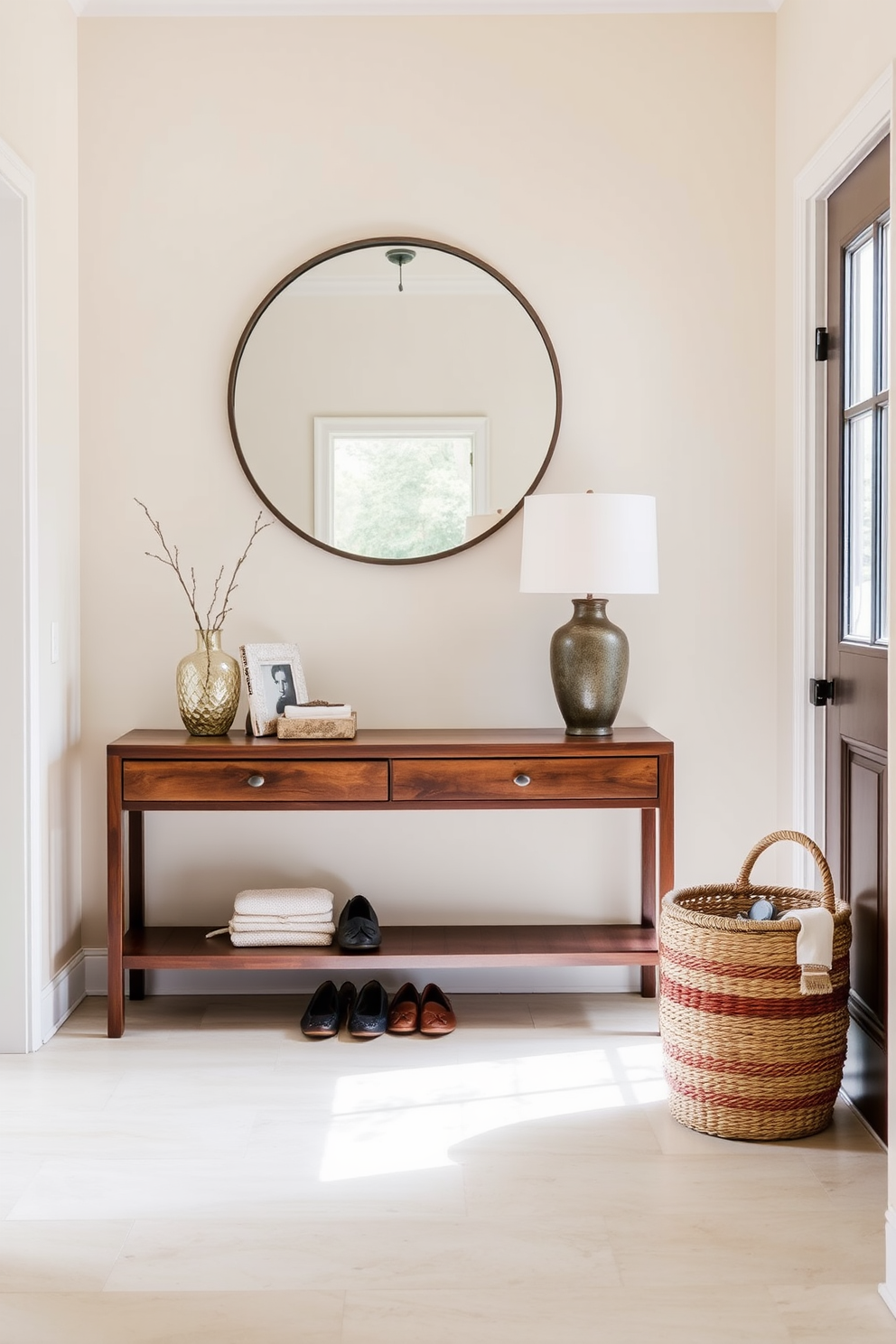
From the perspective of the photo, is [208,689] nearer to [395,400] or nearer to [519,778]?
[519,778]

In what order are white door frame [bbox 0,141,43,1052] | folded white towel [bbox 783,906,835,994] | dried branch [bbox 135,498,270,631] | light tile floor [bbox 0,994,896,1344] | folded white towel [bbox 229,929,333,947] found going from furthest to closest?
dried branch [bbox 135,498,270,631], folded white towel [bbox 229,929,333,947], white door frame [bbox 0,141,43,1052], folded white towel [bbox 783,906,835,994], light tile floor [bbox 0,994,896,1344]

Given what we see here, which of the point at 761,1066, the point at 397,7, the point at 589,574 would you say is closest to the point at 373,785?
the point at 589,574

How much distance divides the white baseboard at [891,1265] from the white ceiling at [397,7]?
9.95 feet

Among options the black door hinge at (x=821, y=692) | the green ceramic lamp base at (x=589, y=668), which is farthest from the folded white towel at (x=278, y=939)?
the black door hinge at (x=821, y=692)

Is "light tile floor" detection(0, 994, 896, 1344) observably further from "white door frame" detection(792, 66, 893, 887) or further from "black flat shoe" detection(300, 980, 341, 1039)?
"white door frame" detection(792, 66, 893, 887)

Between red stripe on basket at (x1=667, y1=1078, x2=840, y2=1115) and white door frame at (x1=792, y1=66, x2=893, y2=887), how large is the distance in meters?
0.70

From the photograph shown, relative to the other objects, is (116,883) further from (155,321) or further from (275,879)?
(155,321)

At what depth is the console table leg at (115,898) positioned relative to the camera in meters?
2.90

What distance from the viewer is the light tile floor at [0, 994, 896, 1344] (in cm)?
178

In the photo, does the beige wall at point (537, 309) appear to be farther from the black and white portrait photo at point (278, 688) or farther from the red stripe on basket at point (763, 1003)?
the red stripe on basket at point (763, 1003)

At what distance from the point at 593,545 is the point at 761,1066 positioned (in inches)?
50.8

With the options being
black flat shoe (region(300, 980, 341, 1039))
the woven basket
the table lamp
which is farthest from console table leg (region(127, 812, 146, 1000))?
the woven basket

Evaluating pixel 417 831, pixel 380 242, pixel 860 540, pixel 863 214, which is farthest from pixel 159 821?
pixel 863 214

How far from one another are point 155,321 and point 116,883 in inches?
61.9
